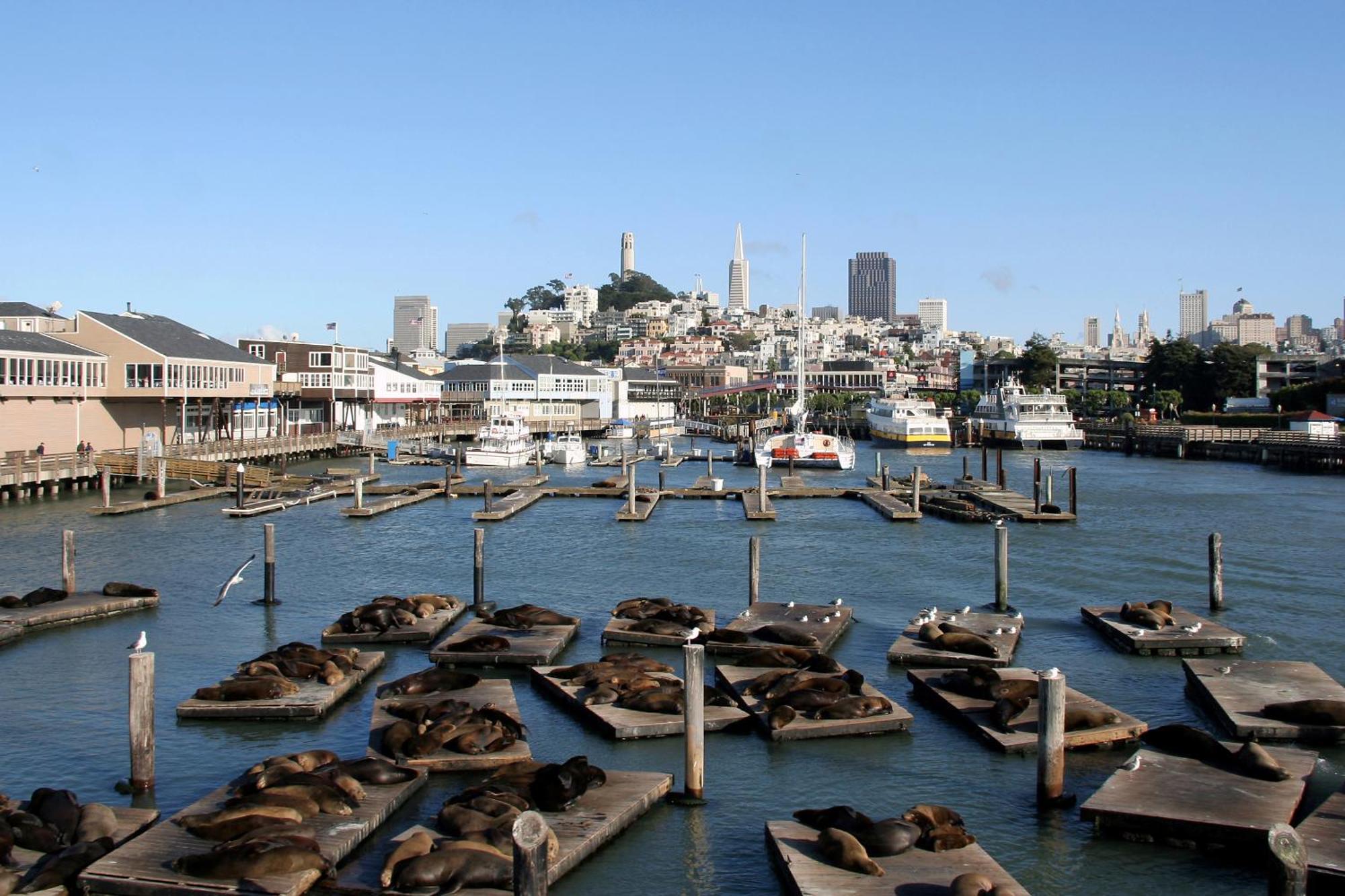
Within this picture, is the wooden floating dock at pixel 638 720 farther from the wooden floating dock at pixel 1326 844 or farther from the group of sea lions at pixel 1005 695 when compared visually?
the wooden floating dock at pixel 1326 844

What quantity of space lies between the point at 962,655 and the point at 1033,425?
73.9 metres

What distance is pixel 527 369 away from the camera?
4355 inches

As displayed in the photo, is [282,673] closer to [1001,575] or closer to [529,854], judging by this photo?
[529,854]

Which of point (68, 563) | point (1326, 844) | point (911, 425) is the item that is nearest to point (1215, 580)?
point (1326, 844)

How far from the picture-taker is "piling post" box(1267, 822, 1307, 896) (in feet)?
27.9

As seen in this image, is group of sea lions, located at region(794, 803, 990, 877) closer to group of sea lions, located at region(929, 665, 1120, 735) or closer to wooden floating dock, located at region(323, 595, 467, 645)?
group of sea lions, located at region(929, 665, 1120, 735)

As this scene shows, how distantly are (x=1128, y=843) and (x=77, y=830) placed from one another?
10.5m

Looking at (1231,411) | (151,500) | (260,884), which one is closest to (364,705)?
(260,884)

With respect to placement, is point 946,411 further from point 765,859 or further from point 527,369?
point 765,859

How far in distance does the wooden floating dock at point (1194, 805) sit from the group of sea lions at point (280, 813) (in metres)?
7.71

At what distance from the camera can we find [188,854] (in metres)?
11.5

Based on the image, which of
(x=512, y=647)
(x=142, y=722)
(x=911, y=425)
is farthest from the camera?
(x=911, y=425)

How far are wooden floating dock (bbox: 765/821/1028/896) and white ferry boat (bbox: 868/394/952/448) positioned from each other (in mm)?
82304

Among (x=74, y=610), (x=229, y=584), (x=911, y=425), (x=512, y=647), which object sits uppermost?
(x=911, y=425)
